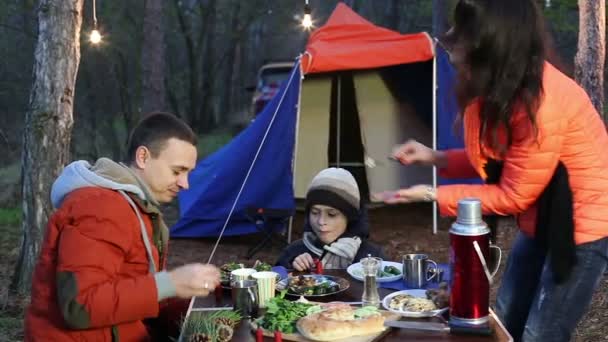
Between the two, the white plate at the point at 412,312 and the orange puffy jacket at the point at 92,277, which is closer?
the orange puffy jacket at the point at 92,277

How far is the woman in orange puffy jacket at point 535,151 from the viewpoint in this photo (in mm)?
2164

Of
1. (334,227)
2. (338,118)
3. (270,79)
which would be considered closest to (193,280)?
(334,227)

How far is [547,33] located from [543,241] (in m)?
0.71

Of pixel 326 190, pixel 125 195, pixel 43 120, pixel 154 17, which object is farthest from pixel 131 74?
pixel 125 195

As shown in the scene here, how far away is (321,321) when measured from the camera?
80.8 inches

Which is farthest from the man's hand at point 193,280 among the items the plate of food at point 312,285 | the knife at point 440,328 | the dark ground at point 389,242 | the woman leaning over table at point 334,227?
the dark ground at point 389,242

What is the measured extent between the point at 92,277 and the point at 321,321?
2.25 feet

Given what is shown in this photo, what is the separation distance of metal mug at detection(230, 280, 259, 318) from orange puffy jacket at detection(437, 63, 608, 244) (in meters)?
0.70

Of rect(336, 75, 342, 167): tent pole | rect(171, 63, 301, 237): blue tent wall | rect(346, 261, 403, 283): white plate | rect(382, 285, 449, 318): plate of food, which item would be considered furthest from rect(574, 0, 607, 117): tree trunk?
rect(382, 285, 449, 318): plate of food

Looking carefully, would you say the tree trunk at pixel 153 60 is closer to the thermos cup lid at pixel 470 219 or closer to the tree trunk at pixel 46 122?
the tree trunk at pixel 46 122

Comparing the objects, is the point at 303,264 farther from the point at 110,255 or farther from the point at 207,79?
the point at 207,79

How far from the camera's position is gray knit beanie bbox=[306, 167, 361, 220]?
11.5 ft

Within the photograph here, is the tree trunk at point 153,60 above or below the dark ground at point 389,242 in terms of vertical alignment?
above

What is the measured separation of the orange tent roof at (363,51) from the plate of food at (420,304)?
462cm
